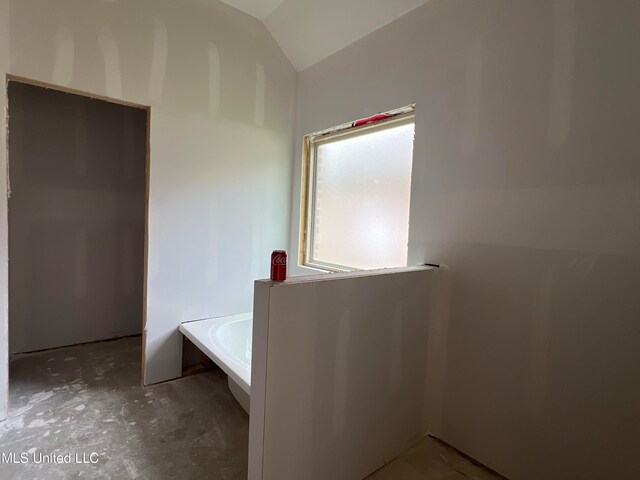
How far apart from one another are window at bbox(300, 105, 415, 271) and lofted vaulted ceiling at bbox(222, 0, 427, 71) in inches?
22.4

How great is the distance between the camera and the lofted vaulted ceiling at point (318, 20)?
1894 millimetres

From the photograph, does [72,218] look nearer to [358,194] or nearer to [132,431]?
[132,431]

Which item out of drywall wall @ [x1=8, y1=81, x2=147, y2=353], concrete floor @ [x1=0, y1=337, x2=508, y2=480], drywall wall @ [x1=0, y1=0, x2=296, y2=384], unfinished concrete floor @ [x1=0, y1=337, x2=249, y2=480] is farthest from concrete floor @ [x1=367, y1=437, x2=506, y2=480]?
drywall wall @ [x1=8, y1=81, x2=147, y2=353]

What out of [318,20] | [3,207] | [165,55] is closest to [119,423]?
[3,207]

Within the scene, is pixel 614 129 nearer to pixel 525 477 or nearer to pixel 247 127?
pixel 525 477

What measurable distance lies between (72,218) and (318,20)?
2570 millimetres

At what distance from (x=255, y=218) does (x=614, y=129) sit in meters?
2.14

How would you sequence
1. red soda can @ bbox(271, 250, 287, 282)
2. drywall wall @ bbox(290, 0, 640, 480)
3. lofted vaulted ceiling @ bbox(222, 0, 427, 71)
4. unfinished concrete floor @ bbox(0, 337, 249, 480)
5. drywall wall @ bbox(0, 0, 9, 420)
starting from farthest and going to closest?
lofted vaulted ceiling @ bbox(222, 0, 427, 71) < drywall wall @ bbox(0, 0, 9, 420) < unfinished concrete floor @ bbox(0, 337, 249, 480) < drywall wall @ bbox(290, 0, 640, 480) < red soda can @ bbox(271, 250, 287, 282)

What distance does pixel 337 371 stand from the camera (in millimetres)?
1223

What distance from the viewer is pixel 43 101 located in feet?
8.10

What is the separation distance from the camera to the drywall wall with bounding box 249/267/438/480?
1.04 metres

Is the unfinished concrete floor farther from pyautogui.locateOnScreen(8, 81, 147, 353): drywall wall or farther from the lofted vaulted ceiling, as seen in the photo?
the lofted vaulted ceiling

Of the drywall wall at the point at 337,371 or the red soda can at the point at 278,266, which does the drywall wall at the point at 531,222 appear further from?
the red soda can at the point at 278,266

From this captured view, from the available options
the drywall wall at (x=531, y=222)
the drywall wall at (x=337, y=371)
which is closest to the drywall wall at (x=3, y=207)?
the drywall wall at (x=337, y=371)
